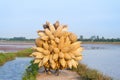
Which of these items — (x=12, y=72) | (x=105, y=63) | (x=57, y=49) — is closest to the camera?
(x=57, y=49)

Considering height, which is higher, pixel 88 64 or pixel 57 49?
pixel 57 49

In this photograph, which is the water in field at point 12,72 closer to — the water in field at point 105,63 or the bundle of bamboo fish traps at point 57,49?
the bundle of bamboo fish traps at point 57,49

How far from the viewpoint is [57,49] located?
13.9 meters

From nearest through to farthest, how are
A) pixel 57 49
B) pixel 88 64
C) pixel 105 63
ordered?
pixel 57 49 < pixel 88 64 < pixel 105 63

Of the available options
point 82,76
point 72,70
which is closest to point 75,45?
point 82,76

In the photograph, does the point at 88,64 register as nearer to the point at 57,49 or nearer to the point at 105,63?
the point at 105,63

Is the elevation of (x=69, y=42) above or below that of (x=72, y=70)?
above

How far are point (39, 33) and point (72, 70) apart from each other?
12.1 feet

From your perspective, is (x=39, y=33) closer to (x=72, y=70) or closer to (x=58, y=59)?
(x=58, y=59)

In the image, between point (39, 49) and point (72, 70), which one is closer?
point (39, 49)

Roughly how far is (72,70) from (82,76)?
2989 mm

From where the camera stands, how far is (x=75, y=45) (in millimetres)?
14141

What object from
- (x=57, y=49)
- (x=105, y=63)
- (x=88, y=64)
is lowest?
(x=105, y=63)

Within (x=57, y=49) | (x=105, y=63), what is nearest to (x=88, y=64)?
(x=105, y=63)
